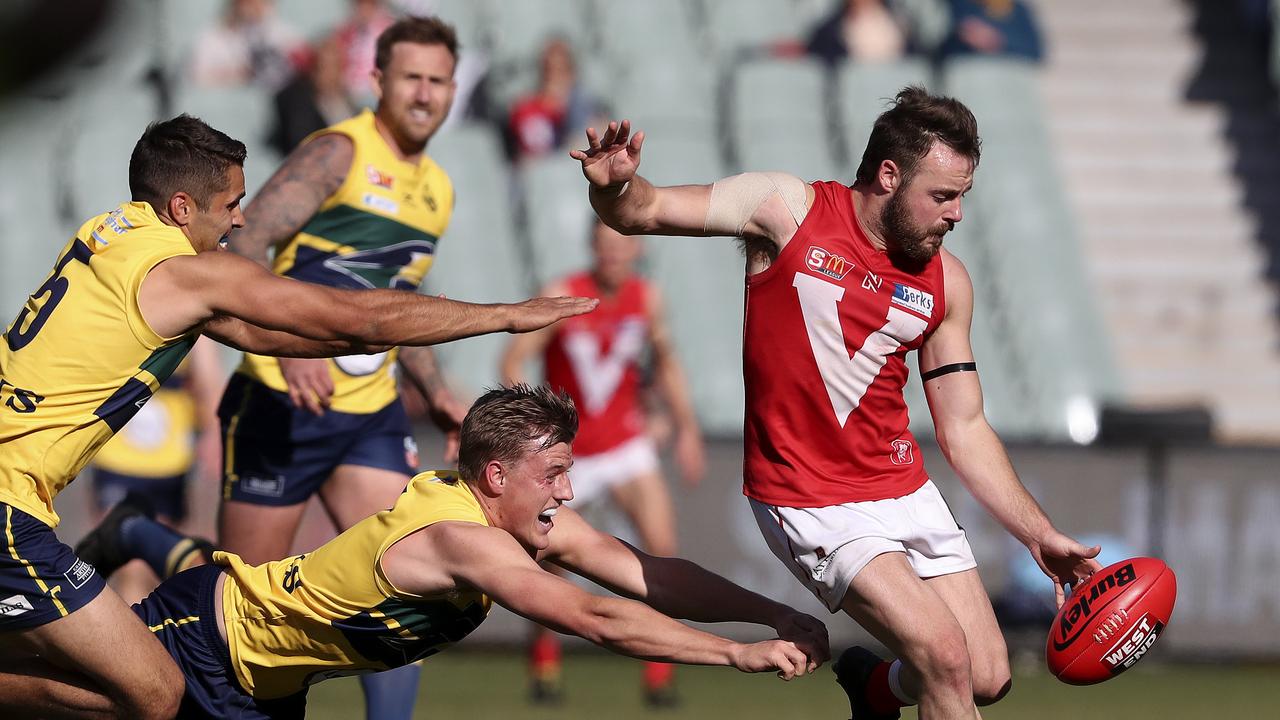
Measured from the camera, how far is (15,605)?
197 inches

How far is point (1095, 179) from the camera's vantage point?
16172 mm

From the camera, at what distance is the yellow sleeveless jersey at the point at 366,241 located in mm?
6359

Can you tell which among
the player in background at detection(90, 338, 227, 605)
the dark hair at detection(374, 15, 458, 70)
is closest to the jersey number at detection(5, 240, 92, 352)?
the dark hair at detection(374, 15, 458, 70)

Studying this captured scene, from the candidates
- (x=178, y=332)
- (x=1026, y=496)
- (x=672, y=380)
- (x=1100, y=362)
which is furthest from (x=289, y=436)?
(x=1100, y=362)

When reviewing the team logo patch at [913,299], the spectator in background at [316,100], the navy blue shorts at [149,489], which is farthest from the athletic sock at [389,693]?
the spectator in background at [316,100]

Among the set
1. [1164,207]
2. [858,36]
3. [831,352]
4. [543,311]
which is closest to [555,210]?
[858,36]

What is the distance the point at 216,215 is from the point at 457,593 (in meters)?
1.39

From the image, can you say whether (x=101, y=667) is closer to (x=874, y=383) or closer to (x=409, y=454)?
(x=409, y=454)

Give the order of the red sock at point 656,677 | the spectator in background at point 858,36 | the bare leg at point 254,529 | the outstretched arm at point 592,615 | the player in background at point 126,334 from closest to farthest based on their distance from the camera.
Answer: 1. the outstretched arm at point 592,615
2. the player in background at point 126,334
3. the bare leg at point 254,529
4. the red sock at point 656,677
5. the spectator in background at point 858,36

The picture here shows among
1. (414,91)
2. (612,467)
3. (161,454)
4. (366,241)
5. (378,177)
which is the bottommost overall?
(612,467)

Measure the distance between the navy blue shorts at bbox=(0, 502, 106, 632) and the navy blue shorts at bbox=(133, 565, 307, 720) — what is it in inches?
12.6

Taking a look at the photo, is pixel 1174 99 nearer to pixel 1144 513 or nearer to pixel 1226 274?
pixel 1226 274

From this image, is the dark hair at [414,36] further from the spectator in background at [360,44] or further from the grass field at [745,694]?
the spectator in background at [360,44]

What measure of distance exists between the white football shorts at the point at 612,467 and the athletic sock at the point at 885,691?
344 centimetres
